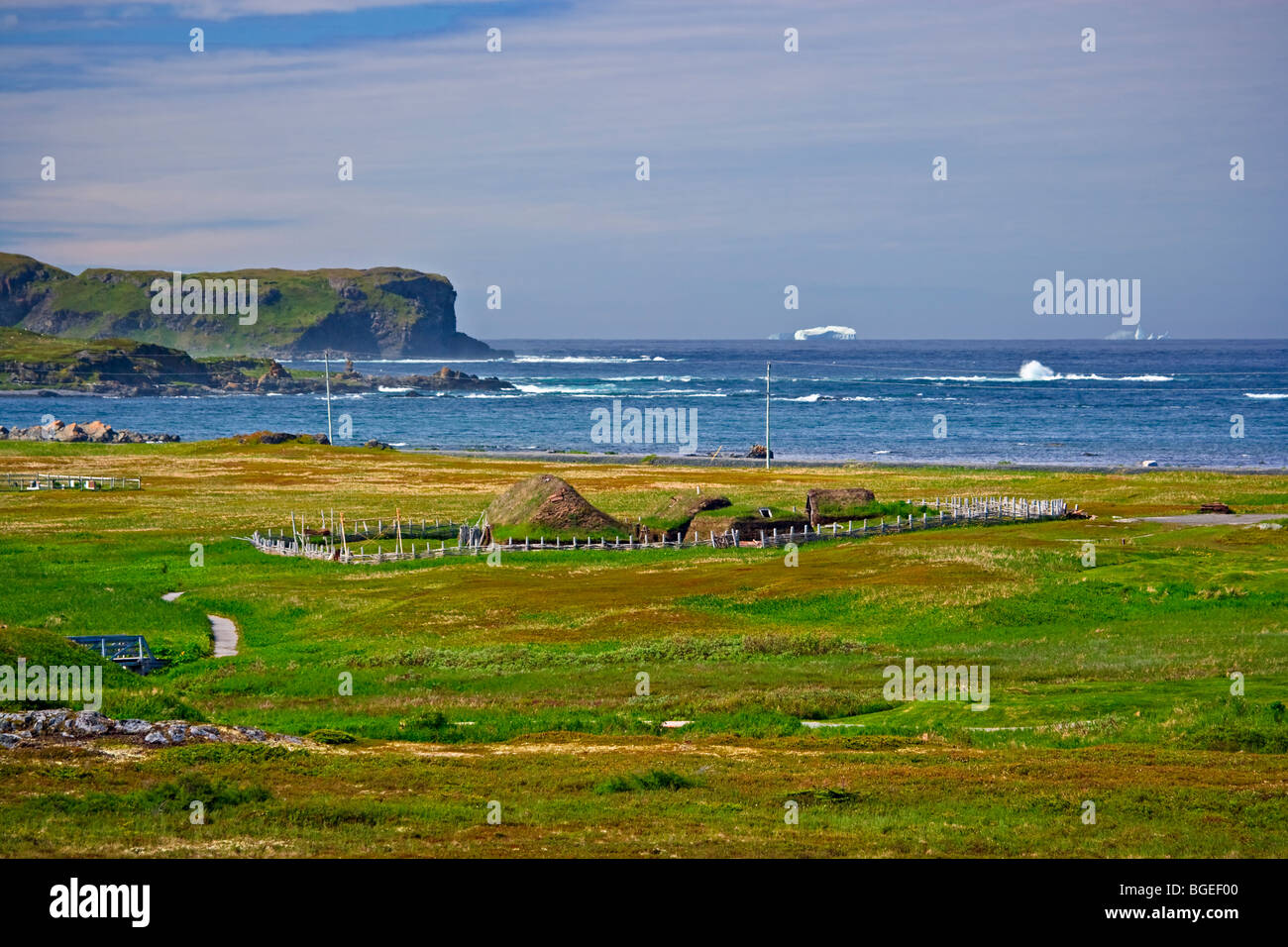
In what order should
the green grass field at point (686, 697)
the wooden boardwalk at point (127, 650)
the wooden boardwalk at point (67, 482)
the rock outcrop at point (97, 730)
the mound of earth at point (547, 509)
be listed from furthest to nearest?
the wooden boardwalk at point (67, 482)
the mound of earth at point (547, 509)
the wooden boardwalk at point (127, 650)
the rock outcrop at point (97, 730)
the green grass field at point (686, 697)

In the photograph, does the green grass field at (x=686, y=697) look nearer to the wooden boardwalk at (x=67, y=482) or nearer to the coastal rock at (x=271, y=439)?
the wooden boardwalk at (x=67, y=482)

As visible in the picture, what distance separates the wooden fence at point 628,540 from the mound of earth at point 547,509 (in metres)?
1.07

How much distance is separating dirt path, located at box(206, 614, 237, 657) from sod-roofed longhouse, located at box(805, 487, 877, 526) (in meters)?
29.7

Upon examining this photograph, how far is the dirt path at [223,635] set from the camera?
117ft

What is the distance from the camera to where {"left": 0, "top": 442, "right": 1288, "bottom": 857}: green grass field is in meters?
16.2

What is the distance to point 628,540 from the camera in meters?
57.7

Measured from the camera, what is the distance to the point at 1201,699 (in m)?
24.6

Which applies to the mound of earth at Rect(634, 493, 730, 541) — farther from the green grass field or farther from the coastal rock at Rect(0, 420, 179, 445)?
the coastal rock at Rect(0, 420, 179, 445)

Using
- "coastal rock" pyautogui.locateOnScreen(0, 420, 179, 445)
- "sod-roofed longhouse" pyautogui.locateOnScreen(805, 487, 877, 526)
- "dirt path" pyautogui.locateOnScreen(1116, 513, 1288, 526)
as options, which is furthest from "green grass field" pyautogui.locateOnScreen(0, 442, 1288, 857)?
"coastal rock" pyautogui.locateOnScreen(0, 420, 179, 445)

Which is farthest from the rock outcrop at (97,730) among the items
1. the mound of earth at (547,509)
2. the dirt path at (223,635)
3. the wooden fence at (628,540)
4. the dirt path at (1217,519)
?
the dirt path at (1217,519)

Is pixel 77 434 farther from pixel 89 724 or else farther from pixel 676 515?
pixel 89 724

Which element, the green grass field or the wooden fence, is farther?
the wooden fence

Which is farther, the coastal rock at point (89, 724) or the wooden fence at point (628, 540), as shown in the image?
the wooden fence at point (628, 540)
